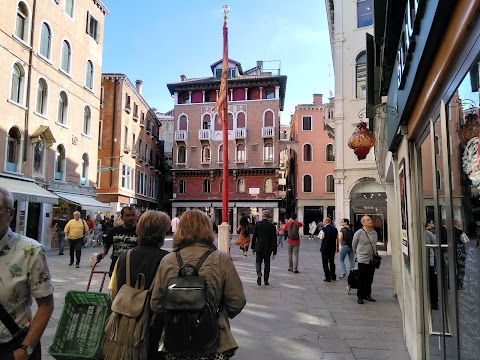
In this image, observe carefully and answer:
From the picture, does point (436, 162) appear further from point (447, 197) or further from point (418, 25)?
point (418, 25)

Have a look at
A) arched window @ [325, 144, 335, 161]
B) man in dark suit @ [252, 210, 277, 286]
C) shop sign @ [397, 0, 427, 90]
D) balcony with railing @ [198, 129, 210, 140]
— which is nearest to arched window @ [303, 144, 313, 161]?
arched window @ [325, 144, 335, 161]

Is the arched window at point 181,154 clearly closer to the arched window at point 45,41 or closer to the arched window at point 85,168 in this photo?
the arched window at point 85,168

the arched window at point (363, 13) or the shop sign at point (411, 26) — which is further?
the arched window at point (363, 13)

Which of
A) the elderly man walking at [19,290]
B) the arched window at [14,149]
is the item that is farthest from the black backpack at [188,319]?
the arched window at [14,149]

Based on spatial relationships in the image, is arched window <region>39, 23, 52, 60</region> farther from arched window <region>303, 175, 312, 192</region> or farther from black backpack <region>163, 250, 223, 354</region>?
arched window <region>303, 175, 312, 192</region>

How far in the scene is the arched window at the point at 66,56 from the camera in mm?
21145

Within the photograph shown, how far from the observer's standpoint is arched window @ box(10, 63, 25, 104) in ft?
57.0

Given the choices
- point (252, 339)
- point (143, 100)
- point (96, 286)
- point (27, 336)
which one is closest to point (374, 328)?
point (252, 339)

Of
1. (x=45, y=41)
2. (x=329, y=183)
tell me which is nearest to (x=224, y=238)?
(x=45, y=41)

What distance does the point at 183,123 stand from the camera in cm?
4231

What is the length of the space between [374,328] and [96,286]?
5.81m

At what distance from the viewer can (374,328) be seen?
591cm

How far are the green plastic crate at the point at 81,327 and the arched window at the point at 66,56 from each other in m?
20.4

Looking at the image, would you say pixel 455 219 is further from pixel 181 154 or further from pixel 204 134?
pixel 181 154
